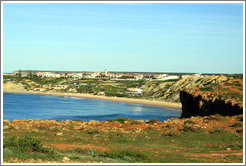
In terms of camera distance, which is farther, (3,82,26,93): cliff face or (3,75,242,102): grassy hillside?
(3,82,26,93): cliff face

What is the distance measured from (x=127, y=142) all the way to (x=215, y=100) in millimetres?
24307

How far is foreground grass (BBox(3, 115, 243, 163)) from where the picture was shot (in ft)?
51.1

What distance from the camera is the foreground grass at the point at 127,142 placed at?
15578 millimetres

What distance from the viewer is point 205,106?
44062mm

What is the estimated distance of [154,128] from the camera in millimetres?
27828

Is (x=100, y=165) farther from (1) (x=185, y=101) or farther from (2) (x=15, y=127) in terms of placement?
(1) (x=185, y=101)

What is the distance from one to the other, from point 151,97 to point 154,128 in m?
97.0

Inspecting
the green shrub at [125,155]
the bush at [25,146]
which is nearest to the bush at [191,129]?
the green shrub at [125,155]

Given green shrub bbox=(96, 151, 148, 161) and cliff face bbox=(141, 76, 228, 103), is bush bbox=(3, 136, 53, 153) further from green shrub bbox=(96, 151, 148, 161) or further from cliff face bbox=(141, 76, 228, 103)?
cliff face bbox=(141, 76, 228, 103)

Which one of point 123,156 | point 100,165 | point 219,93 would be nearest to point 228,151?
point 123,156

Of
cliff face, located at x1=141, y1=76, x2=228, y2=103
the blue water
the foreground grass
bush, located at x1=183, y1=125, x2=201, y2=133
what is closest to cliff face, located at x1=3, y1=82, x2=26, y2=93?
cliff face, located at x1=141, y1=76, x2=228, y2=103

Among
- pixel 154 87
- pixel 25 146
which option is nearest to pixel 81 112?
pixel 25 146

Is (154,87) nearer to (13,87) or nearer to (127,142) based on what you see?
(13,87)

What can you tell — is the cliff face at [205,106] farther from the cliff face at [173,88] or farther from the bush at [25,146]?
the cliff face at [173,88]
